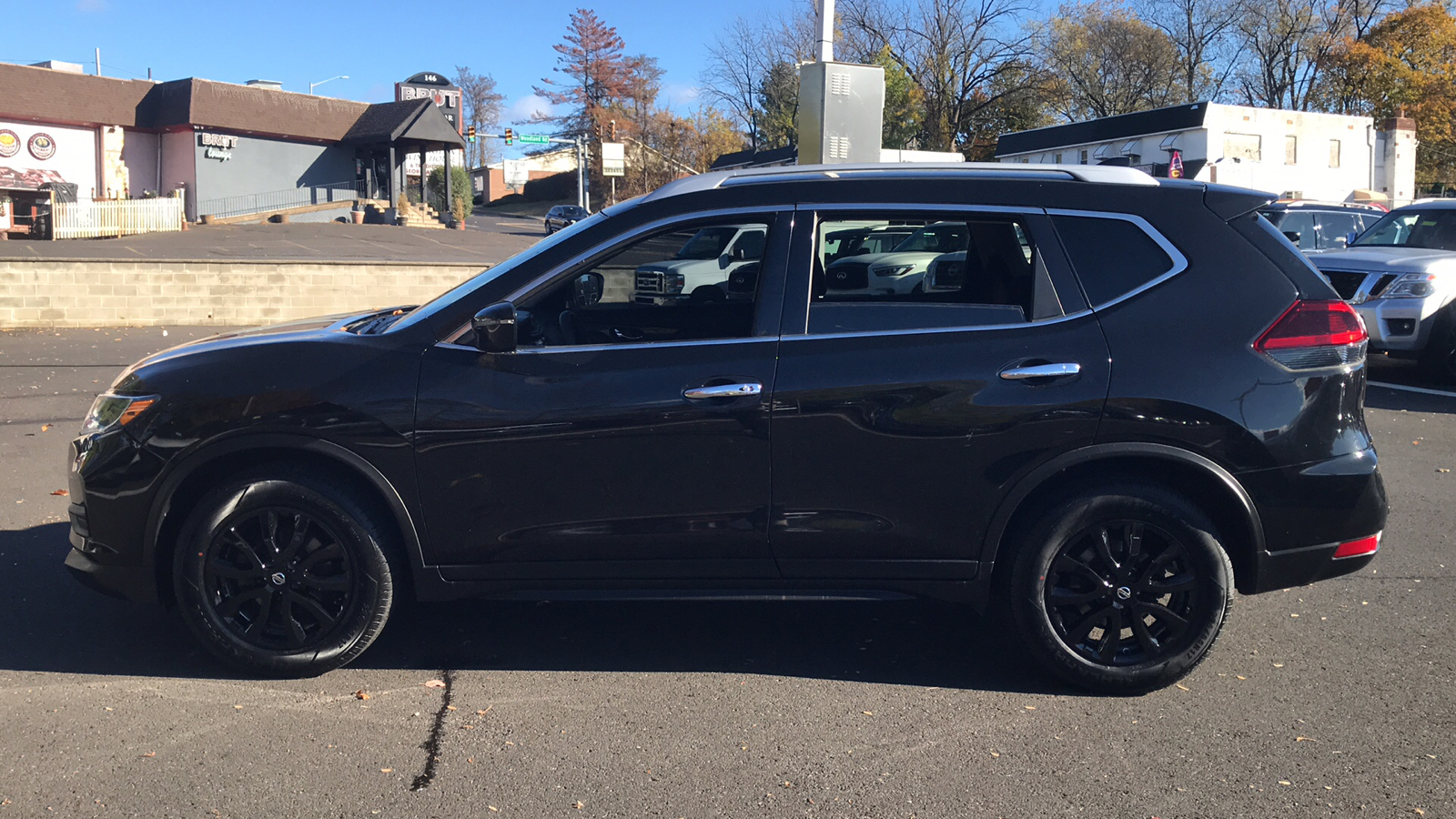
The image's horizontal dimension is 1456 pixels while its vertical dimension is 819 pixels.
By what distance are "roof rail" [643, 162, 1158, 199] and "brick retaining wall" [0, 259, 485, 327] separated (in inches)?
548

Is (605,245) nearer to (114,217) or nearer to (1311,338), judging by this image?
(1311,338)

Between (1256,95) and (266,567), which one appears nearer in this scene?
(266,567)

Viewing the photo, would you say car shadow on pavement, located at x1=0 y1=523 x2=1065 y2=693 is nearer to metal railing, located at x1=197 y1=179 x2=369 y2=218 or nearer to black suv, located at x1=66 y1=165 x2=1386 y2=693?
black suv, located at x1=66 y1=165 x2=1386 y2=693

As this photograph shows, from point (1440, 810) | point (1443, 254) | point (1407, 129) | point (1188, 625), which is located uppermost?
point (1407, 129)

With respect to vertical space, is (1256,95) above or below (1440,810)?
above

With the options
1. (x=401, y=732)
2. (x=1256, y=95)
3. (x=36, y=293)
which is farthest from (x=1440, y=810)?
(x=1256, y=95)

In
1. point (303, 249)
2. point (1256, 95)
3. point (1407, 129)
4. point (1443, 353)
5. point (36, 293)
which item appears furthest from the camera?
point (1256, 95)

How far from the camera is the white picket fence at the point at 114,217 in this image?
111 ft

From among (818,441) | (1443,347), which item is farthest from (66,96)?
(818,441)

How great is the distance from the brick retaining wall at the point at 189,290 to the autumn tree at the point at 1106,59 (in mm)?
53370

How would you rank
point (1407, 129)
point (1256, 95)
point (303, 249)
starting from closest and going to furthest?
1. point (303, 249)
2. point (1407, 129)
3. point (1256, 95)

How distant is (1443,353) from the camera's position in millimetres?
11133

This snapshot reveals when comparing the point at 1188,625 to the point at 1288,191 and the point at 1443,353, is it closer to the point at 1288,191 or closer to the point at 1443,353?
the point at 1443,353

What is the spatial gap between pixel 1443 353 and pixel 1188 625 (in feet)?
29.7
